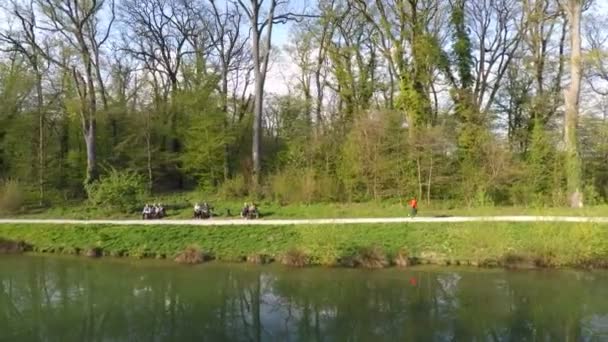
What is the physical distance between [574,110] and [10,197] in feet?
84.2

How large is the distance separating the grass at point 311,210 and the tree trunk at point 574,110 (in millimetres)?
1523

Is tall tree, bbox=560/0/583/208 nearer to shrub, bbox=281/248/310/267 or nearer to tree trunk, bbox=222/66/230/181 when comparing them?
shrub, bbox=281/248/310/267

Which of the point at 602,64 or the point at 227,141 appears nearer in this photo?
the point at 602,64

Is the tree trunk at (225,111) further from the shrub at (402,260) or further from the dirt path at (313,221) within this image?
the shrub at (402,260)

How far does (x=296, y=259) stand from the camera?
54.3 feet

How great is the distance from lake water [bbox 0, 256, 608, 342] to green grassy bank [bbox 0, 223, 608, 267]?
27.6 inches

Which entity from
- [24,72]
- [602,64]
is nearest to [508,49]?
[602,64]

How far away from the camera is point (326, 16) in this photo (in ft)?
104

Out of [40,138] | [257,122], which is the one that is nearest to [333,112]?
[257,122]

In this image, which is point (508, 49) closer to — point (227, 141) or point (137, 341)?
point (227, 141)

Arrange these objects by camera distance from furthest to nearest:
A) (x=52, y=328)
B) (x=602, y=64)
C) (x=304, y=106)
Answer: (x=304, y=106)
(x=602, y=64)
(x=52, y=328)

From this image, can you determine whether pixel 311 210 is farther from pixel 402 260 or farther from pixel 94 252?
pixel 94 252

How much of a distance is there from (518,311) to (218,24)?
28.4 metres

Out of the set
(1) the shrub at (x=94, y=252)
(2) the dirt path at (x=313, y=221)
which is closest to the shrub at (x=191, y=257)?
(2) the dirt path at (x=313, y=221)
